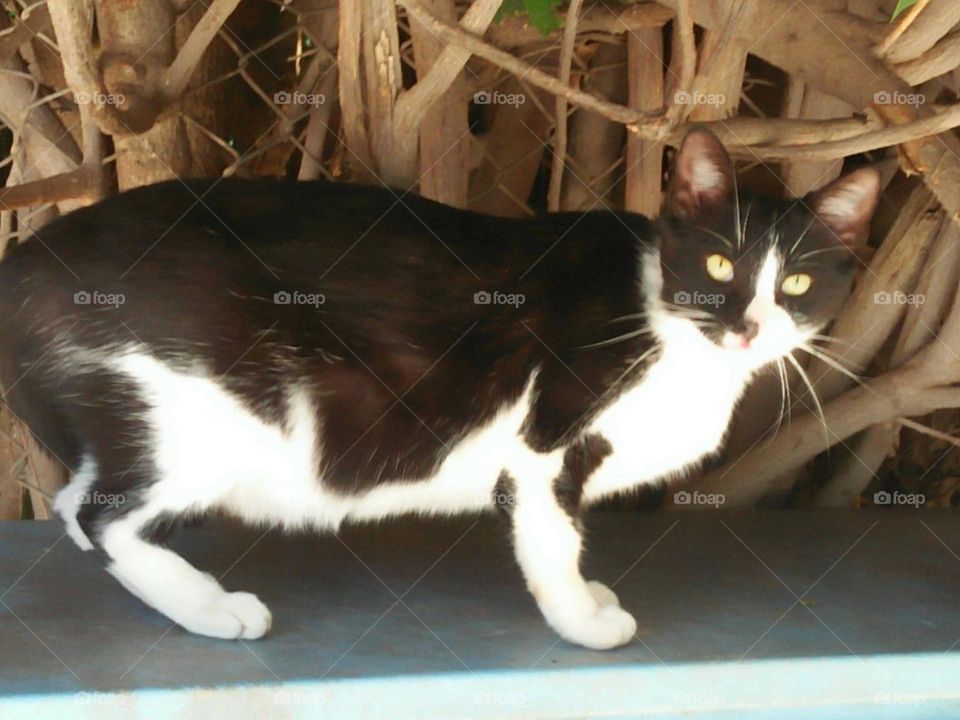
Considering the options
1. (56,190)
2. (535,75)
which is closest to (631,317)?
(535,75)

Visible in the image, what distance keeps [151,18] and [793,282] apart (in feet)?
3.58

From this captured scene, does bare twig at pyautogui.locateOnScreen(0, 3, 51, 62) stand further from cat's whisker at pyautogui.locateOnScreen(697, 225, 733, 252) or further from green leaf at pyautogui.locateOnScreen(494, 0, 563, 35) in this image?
cat's whisker at pyautogui.locateOnScreen(697, 225, 733, 252)

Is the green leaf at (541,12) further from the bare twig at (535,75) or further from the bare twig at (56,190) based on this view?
the bare twig at (56,190)

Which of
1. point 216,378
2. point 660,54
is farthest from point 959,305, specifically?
point 216,378

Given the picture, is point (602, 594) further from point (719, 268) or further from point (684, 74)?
point (684, 74)

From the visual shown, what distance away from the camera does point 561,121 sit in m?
1.89

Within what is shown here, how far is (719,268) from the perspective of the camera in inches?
55.1

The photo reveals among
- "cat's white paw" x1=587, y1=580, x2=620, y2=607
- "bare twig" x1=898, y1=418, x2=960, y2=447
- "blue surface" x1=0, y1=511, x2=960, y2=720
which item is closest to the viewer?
"blue surface" x1=0, y1=511, x2=960, y2=720

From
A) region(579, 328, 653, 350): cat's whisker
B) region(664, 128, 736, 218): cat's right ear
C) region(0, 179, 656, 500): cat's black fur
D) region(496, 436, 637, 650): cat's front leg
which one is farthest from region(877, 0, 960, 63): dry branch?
region(496, 436, 637, 650): cat's front leg

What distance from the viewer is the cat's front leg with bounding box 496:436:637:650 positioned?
143 centimetres

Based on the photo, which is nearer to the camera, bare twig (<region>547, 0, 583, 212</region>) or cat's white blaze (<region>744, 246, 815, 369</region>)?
cat's white blaze (<region>744, 246, 815, 369</region>)

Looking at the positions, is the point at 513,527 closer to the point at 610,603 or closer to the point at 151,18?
the point at 610,603

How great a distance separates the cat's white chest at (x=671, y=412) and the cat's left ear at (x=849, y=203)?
0.76 ft

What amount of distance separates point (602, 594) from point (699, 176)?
2.03 feet
